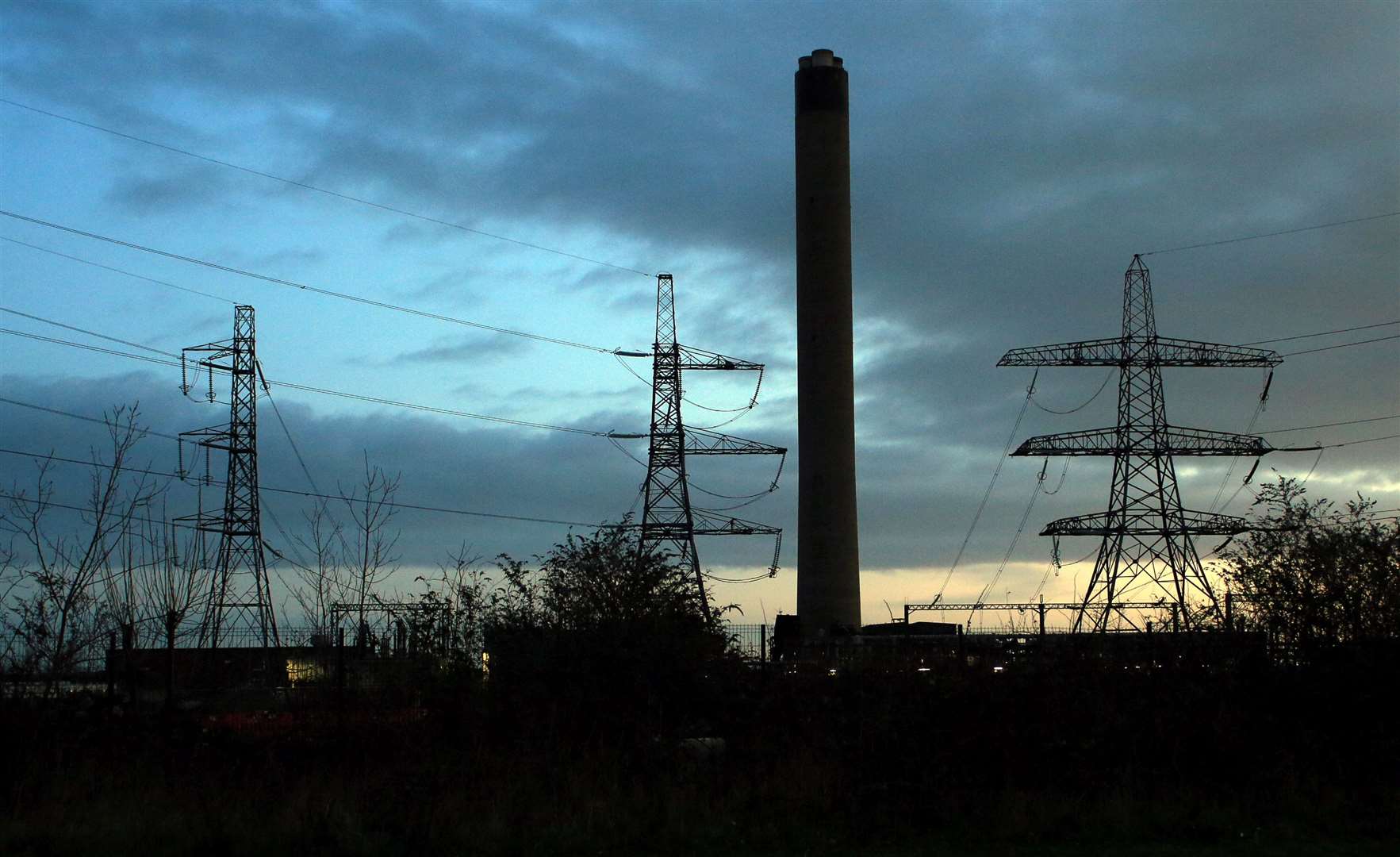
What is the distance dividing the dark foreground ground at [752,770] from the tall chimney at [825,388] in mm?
30066

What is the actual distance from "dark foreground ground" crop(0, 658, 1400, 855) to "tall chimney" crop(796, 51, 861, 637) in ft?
98.6

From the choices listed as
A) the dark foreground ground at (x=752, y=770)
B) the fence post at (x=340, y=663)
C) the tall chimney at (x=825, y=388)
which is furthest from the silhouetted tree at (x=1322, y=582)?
the tall chimney at (x=825, y=388)

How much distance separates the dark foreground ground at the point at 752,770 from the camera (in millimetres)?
13852

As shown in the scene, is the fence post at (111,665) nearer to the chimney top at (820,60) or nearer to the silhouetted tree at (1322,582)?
the silhouetted tree at (1322,582)

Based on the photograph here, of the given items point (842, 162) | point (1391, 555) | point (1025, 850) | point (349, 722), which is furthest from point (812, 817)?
point (842, 162)

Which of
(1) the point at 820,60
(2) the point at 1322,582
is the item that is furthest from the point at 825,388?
(2) the point at 1322,582

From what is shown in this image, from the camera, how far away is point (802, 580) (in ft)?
164

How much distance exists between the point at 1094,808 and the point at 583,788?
6488 millimetres

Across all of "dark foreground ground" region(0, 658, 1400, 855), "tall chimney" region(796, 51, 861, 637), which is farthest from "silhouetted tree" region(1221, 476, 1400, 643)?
"tall chimney" region(796, 51, 861, 637)

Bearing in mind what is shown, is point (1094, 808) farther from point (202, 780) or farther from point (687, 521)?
point (687, 521)

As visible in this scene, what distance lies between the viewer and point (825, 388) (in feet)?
163

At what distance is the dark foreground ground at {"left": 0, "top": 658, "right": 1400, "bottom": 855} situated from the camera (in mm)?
13852

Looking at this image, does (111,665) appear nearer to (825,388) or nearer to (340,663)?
(340,663)

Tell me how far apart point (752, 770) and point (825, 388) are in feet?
111
